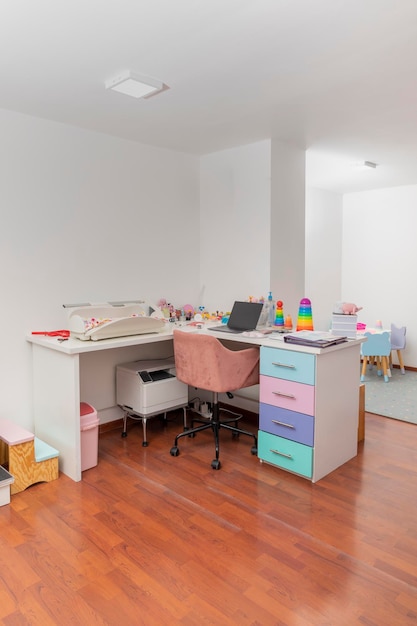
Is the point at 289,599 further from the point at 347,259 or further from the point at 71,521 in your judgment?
the point at 347,259

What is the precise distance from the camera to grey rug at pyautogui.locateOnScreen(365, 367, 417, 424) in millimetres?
3945

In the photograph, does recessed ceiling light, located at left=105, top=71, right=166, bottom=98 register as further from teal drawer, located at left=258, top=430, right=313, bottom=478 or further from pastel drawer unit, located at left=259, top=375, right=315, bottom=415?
teal drawer, located at left=258, top=430, right=313, bottom=478

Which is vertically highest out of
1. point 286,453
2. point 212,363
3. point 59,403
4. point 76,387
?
point 212,363

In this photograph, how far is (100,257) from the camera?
11.1ft

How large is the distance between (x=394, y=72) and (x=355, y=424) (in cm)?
207

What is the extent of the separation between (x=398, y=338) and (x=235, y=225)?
275 centimetres

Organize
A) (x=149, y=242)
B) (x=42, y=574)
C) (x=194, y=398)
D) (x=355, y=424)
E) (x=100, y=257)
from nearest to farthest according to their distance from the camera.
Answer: (x=42, y=574)
(x=355, y=424)
(x=100, y=257)
(x=149, y=242)
(x=194, y=398)

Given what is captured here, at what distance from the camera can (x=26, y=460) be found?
8.36 feet

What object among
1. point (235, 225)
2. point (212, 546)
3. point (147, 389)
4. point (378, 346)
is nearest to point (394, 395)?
point (378, 346)

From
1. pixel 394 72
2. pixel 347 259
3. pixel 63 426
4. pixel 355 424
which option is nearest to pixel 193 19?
pixel 394 72

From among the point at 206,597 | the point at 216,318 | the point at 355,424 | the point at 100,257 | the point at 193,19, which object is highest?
the point at 193,19

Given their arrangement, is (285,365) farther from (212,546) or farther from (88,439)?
(88,439)

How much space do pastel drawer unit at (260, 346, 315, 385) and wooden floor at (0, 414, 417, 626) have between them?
2.03 feet

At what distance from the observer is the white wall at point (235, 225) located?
3.60 m
